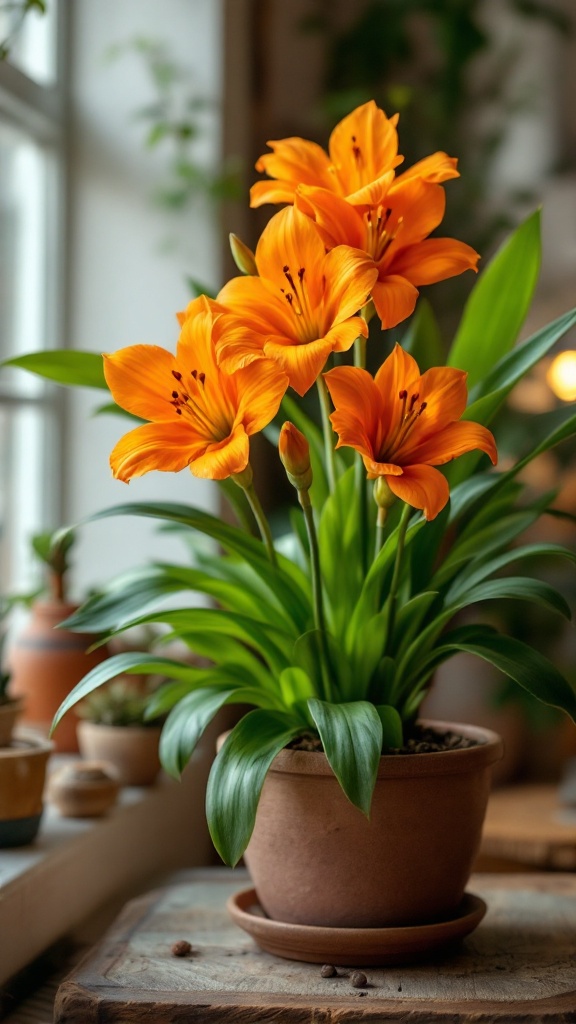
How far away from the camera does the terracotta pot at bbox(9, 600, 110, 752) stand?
1.62 metres

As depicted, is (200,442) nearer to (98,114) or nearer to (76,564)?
(76,564)

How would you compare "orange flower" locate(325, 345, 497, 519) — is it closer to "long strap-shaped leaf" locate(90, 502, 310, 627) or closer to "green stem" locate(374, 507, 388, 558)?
"green stem" locate(374, 507, 388, 558)

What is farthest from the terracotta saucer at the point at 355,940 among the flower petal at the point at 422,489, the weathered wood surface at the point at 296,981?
the flower petal at the point at 422,489

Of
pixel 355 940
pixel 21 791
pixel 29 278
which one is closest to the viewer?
pixel 355 940

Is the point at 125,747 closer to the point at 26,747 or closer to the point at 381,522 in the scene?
the point at 26,747

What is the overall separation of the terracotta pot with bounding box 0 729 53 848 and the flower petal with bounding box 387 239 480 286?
62cm

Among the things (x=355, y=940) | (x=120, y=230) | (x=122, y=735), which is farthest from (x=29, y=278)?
(x=355, y=940)

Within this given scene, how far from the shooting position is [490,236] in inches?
106

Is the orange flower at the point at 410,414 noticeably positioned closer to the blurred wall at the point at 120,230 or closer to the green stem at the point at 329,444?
the green stem at the point at 329,444

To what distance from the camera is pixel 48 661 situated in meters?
1.63

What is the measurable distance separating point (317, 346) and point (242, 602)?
1.07ft

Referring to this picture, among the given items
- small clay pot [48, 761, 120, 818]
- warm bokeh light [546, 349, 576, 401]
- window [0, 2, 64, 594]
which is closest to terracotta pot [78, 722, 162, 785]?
small clay pot [48, 761, 120, 818]

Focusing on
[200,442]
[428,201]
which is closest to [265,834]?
[200,442]

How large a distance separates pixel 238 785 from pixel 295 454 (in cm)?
26
